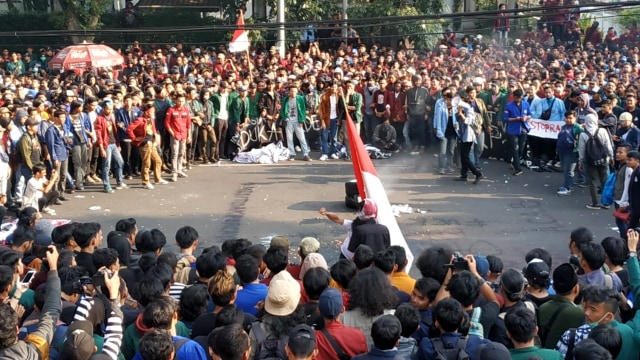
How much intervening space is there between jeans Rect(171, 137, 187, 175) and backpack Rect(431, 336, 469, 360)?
438 inches

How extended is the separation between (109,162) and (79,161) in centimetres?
59

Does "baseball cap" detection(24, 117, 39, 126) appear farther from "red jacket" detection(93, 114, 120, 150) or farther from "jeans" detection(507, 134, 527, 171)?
"jeans" detection(507, 134, 527, 171)

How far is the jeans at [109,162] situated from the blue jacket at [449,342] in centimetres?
1051

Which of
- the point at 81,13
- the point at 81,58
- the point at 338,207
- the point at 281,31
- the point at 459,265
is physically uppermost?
the point at 81,13

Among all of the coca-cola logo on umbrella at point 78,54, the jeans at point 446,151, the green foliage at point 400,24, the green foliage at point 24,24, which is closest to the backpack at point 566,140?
the jeans at point 446,151

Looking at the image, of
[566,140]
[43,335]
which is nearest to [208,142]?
[566,140]

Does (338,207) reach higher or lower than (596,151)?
lower

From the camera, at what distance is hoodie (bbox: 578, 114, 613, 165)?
13406 millimetres

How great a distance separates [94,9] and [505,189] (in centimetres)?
1851

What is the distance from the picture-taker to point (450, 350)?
5332 mm

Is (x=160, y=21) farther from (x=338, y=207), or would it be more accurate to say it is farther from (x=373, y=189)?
(x=373, y=189)

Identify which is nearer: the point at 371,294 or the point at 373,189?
the point at 371,294

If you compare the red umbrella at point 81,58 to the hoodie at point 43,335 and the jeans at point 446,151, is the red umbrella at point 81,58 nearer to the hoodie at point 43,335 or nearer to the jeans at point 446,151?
the jeans at point 446,151

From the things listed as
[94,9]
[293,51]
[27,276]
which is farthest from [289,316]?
[94,9]
